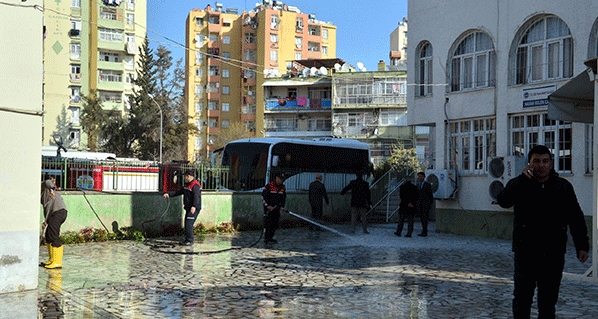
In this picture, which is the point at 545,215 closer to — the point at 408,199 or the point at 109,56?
the point at 408,199

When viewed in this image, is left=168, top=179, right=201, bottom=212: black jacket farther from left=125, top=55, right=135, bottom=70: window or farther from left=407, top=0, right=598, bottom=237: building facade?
left=125, top=55, right=135, bottom=70: window

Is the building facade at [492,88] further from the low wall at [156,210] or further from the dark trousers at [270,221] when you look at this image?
the dark trousers at [270,221]

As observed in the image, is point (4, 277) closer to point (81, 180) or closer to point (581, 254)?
point (581, 254)

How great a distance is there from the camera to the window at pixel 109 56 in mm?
74875

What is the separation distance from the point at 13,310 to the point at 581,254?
6.49 meters

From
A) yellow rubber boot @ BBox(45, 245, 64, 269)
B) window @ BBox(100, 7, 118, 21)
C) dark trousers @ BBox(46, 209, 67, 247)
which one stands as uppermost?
window @ BBox(100, 7, 118, 21)

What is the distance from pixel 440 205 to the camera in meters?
22.9

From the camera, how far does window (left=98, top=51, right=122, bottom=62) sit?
74.9 meters

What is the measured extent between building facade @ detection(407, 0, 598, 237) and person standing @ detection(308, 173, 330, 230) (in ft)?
13.5

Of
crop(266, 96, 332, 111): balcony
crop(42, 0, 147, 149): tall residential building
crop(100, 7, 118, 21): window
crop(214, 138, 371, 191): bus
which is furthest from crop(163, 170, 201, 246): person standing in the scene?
crop(100, 7, 118, 21): window

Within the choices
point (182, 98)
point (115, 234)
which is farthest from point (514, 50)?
point (182, 98)

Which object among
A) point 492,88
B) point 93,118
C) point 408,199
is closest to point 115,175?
point 408,199

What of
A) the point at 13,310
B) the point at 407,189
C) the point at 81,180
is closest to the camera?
the point at 13,310

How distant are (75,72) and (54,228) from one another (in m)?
64.0
